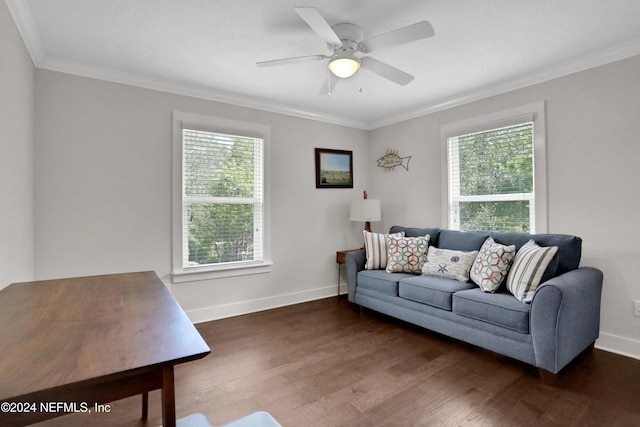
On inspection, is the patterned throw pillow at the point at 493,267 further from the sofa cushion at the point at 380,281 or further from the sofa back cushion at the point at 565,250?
the sofa cushion at the point at 380,281

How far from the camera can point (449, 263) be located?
3.14 meters

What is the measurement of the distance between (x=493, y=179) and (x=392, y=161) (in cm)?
142

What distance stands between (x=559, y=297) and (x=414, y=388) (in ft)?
3.74

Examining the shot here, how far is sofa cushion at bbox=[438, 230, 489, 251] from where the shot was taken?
3.22m

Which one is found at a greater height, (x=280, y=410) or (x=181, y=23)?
(x=181, y=23)

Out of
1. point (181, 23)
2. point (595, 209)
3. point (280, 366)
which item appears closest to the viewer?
point (181, 23)

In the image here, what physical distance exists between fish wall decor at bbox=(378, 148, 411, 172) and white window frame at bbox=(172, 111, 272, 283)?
1.76 meters

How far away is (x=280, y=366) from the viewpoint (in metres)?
2.48

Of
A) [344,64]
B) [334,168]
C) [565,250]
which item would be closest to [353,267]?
[334,168]

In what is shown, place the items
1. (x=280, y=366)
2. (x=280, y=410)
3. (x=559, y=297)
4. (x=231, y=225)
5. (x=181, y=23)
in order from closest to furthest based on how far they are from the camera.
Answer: (x=280, y=410) → (x=559, y=297) → (x=181, y=23) → (x=280, y=366) → (x=231, y=225)

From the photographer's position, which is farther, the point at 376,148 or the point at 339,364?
the point at 376,148

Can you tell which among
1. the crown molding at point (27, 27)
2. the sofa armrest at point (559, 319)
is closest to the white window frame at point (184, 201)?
the crown molding at point (27, 27)

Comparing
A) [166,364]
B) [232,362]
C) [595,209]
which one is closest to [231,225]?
[232,362]

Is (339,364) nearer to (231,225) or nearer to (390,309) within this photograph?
(390,309)
